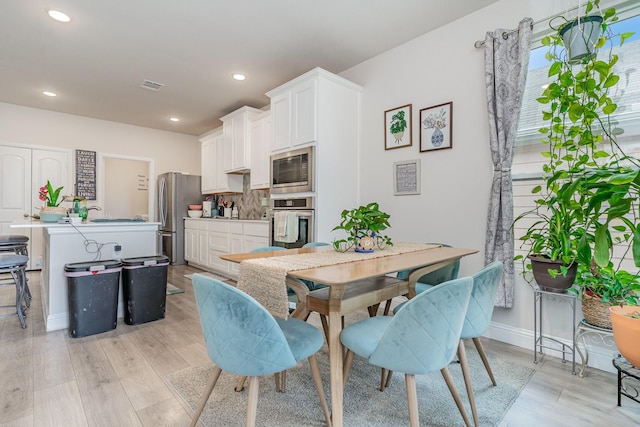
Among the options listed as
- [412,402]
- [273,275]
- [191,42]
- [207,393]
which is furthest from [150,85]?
[412,402]

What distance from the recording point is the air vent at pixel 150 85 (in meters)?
4.03

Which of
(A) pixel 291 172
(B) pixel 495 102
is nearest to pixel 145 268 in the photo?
(A) pixel 291 172

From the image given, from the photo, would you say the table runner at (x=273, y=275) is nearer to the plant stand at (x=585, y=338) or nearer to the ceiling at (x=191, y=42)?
the plant stand at (x=585, y=338)

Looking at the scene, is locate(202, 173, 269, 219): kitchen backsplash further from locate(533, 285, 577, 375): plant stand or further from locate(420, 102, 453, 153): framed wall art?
locate(533, 285, 577, 375): plant stand

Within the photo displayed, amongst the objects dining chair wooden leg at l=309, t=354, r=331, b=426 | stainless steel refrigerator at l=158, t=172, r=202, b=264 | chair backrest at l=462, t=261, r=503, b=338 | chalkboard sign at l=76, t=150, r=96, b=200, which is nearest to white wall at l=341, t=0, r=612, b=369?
chair backrest at l=462, t=261, r=503, b=338

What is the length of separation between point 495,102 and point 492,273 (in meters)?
1.58

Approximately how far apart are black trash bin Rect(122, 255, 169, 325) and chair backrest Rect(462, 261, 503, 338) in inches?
102

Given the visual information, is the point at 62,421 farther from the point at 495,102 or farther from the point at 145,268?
the point at 495,102

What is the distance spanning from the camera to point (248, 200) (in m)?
5.33

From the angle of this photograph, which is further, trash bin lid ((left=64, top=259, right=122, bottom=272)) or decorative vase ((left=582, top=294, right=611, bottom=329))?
trash bin lid ((left=64, top=259, right=122, bottom=272))

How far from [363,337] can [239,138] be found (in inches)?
158

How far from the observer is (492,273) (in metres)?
1.55

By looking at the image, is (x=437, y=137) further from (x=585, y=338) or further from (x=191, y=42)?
(x=191, y=42)

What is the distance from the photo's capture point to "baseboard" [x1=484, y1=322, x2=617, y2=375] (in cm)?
205
